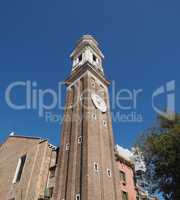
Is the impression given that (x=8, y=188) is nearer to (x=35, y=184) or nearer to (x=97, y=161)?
(x=35, y=184)

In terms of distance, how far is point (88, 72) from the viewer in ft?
113

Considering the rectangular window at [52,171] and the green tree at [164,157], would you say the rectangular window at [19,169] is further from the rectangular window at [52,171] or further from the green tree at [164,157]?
the green tree at [164,157]

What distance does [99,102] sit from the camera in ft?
104

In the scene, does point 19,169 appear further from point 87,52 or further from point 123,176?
point 87,52

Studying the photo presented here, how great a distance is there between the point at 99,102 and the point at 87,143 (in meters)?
8.16

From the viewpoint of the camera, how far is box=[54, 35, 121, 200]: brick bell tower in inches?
875

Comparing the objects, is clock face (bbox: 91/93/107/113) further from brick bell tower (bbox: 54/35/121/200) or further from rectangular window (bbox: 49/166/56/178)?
rectangular window (bbox: 49/166/56/178)

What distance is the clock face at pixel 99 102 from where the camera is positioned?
30741 millimetres

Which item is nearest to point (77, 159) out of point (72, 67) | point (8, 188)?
point (8, 188)

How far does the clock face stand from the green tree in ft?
23.2

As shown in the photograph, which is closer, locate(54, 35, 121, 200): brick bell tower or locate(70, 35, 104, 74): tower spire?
locate(54, 35, 121, 200): brick bell tower

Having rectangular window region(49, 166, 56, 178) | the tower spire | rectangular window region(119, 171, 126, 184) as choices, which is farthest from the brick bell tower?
rectangular window region(119, 171, 126, 184)

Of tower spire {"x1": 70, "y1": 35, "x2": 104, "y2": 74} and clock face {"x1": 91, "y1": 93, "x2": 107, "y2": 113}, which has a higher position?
tower spire {"x1": 70, "y1": 35, "x2": 104, "y2": 74}

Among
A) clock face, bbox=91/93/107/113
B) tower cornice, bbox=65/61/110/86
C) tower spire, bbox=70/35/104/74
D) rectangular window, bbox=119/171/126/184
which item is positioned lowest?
rectangular window, bbox=119/171/126/184
